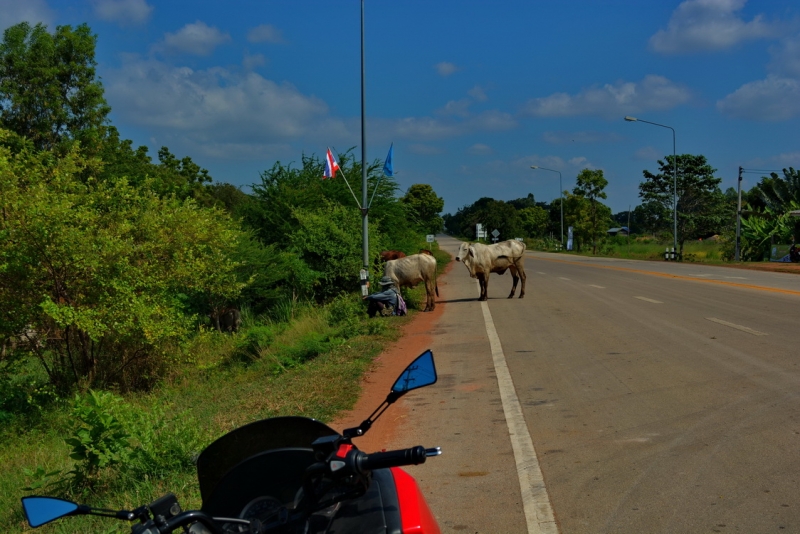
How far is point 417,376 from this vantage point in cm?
306

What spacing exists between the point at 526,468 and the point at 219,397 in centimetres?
668

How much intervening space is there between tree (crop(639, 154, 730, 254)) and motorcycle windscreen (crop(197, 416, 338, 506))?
176 feet

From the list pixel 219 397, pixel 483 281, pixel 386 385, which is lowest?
pixel 219 397

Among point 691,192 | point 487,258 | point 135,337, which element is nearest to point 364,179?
point 487,258

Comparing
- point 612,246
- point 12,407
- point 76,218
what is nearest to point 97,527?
point 76,218

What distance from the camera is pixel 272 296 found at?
23.4 metres

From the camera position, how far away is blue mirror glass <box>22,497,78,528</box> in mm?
2283

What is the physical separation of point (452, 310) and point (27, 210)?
11.0 meters

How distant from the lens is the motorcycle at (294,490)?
2445 mm

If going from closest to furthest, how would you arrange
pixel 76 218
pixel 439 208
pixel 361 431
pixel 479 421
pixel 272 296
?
pixel 361 431
pixel 479 421
pixel 76 218
pixel 272 296
pixel 439 208


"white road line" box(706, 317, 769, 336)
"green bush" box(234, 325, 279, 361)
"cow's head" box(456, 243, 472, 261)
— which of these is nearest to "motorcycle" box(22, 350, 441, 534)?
"white road line" box(706, 317, 769, 336)

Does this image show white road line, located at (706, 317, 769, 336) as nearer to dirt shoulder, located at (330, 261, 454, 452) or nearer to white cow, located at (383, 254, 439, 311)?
dirt shoulder, located at (330, 261, 454, 452)

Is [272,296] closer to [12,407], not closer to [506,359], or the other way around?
[12,407]

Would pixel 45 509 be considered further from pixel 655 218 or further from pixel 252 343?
pixel 655 218
